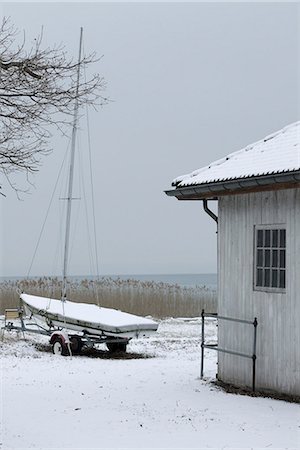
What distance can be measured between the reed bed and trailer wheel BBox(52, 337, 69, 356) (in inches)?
332

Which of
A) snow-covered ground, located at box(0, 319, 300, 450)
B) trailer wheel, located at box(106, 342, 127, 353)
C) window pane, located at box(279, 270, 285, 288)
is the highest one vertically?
window pane, located at box(279, 270, 285, 288)

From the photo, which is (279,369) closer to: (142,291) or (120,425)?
(120,425)

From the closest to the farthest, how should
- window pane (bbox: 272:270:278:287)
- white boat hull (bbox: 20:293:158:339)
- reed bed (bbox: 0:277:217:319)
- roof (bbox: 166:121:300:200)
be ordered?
1. roof (bbox: 166:121:300:200)
2. window pane (bbox: 272:270:278:287)
3. white boat hull (bbox: 20:293:158:339)
4. reed bed (bbox: 0:277:217:319)

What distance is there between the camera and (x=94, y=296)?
27984 millimetres

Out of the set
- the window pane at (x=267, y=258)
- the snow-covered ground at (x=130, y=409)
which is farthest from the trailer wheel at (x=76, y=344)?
the window pane at (x=267, y=258)

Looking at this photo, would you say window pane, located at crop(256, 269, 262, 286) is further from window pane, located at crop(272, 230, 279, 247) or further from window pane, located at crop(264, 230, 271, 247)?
window pane, located at crop(272, 230, 279, 247)

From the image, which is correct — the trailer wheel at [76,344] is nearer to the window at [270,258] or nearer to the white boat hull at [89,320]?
the white boat hull at [89,320]

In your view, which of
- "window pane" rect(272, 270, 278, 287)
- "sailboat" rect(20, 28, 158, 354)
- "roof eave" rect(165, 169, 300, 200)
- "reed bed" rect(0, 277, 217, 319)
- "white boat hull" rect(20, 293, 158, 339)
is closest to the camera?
"roof eave" rect(165, 169, 300, 200)

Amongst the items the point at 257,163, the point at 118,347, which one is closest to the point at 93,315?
the point at 118,347

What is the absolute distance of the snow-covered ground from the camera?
8719 millimetres

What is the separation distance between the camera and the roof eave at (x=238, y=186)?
10461 mm

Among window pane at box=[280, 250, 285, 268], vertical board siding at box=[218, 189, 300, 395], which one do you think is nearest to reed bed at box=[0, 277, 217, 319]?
vertical board siding at box=[218, 189, 300, 395]

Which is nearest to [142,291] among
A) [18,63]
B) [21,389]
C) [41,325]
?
[41,325]

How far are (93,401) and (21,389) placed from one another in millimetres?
1743
